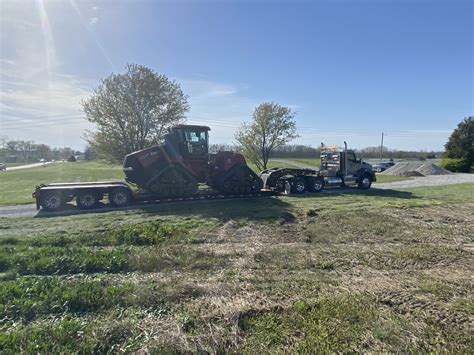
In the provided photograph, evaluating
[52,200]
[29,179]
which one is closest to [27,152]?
[29,179]

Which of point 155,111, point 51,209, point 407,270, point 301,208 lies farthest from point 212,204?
point 155,111

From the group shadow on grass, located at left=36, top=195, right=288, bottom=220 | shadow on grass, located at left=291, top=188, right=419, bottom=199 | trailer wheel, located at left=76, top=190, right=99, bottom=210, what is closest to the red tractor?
shadow on grass, located at left=36, top=195, right=288, bottom=220

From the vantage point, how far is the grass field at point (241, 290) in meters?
3.20

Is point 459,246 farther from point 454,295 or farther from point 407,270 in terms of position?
point 454,295

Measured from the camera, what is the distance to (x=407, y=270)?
16.6 feet

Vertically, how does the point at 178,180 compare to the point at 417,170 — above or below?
above

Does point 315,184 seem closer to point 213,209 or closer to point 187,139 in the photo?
point 213,209

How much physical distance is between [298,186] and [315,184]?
1321 mm

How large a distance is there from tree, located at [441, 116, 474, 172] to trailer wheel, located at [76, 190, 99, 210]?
4449 cm

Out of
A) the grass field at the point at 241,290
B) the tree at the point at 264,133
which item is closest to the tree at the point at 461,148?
the tree at the point at 264,133

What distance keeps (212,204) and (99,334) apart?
33.1 ft

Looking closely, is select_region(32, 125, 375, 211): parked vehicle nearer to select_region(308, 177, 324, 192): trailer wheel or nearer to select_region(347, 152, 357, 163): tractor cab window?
select_region(308, 177, 324, 192): trailer wheel

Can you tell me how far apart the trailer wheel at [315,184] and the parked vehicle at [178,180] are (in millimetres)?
522

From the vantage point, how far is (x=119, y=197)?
1332 cm
